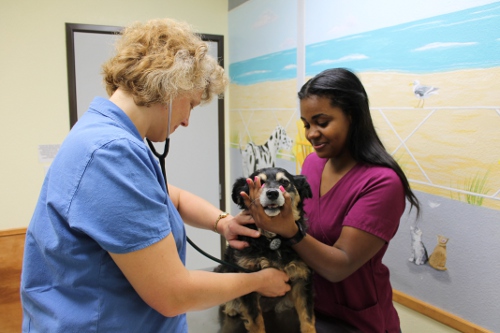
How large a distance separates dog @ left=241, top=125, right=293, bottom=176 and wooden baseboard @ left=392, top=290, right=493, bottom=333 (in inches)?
42.2

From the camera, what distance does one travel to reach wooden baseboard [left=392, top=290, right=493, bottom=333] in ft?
4.38

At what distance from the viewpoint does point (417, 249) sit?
4.99 ft

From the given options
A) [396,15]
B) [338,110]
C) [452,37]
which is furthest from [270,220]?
[396,15]

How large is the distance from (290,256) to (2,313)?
1499mm

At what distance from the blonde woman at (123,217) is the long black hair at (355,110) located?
392 millimetres

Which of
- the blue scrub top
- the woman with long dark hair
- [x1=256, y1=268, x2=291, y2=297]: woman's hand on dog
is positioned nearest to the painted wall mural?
the woman with long dark hair

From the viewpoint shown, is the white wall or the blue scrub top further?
the white wall

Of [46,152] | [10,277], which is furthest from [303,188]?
[46,152]

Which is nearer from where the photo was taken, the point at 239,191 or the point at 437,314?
the point at 239,191

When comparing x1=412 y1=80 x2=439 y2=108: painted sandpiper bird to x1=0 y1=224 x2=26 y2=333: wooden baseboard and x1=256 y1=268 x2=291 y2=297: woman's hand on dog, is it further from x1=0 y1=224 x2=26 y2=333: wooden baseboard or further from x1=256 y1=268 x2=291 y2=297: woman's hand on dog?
x1=0 y1=224 x2=26 y2=333: wooden baseboard

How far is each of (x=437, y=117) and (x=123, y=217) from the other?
1151 millimetres

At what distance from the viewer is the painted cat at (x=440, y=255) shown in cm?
142

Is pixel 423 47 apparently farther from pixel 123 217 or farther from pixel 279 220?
pixel 123 217

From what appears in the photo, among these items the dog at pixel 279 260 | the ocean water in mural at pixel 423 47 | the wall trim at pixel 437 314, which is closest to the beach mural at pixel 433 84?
the ocean water in mural at pixel 423 47
